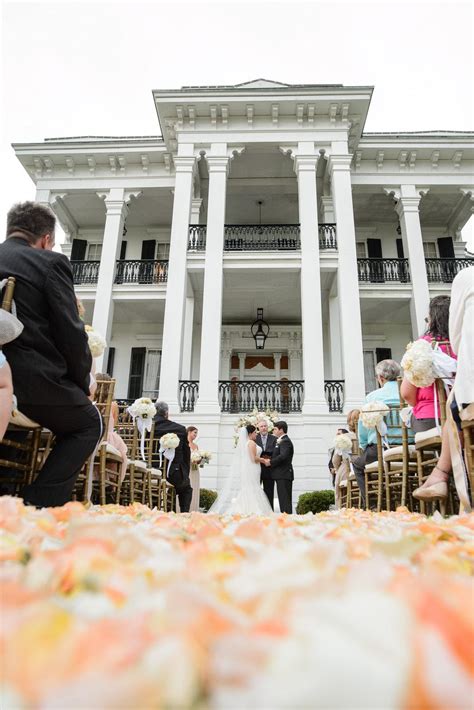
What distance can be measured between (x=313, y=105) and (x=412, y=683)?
14796mm

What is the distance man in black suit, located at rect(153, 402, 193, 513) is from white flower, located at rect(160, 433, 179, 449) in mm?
299

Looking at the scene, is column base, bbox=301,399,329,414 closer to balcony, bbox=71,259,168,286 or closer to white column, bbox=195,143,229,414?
white column, bbox=195,143,229,414

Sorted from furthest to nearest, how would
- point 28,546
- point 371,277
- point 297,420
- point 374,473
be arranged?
point 371,277
point 297,420
point 374,473
point 28,546

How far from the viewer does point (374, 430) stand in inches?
191

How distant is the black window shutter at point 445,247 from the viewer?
15.1 meters

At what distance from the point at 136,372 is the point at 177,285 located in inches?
151

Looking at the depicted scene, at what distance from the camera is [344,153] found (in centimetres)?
1314

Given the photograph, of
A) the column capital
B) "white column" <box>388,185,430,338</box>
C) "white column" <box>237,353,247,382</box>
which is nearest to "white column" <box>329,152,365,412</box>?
the column capital

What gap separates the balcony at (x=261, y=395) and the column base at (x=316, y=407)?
0.41 meters

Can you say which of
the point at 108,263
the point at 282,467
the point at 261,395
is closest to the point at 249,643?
the point at 282,467

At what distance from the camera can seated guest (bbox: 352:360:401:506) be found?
4.90 meters

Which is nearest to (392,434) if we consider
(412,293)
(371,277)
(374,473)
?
(374,473)

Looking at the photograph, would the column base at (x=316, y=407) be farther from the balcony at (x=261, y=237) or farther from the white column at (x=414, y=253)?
the balcony at (x=261, y=237)

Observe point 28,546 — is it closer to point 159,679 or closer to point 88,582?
point 88,582
